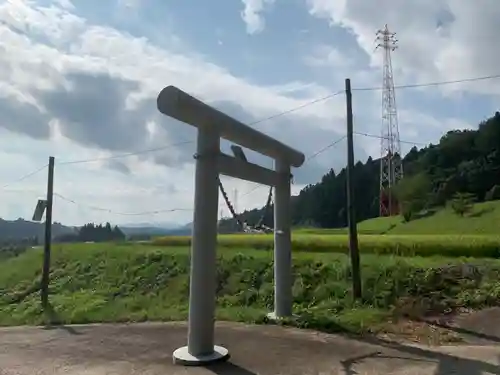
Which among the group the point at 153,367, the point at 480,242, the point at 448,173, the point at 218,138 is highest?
the point at 448,173

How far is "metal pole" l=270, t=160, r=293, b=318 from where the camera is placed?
9062 mm

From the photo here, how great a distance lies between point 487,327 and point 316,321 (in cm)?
291

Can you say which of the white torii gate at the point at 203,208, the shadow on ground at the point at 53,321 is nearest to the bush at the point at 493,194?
the shadow on ground at the point at 53,321

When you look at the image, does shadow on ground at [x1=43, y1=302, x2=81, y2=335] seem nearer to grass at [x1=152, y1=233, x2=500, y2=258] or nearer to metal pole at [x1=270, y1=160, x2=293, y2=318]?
metal pole at [x1=270, y1=160, x2=293, y2=318]

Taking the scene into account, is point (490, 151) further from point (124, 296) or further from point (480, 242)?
point (124, 296)

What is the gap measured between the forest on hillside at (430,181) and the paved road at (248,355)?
2250 cm

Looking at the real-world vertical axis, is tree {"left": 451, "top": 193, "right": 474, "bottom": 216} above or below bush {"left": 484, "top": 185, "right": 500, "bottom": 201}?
below

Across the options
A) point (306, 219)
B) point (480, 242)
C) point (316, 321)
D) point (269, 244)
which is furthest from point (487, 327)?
point (306, 219)

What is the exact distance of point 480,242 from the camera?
13828 millimetres

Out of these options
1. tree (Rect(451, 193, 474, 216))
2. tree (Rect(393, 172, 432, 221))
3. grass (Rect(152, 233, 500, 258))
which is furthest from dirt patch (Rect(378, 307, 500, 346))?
tree (Rect(393, 172, 432, 221))

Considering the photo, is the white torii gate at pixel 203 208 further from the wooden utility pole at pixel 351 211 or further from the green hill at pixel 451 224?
the green hill at pixel 451 224

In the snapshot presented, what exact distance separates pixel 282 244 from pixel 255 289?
407 centimetres

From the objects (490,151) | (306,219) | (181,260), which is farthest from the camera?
(306,219)

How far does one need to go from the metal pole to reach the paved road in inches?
24.9
